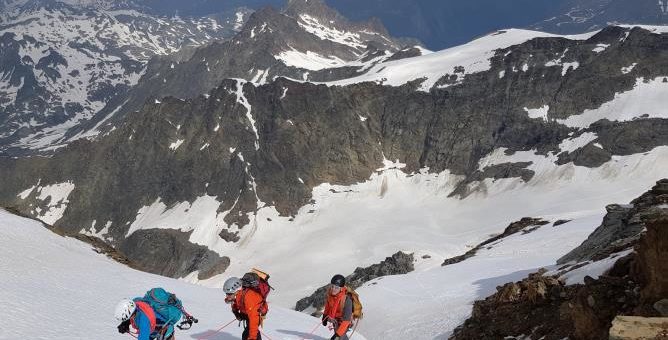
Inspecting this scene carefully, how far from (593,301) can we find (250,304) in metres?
7.57

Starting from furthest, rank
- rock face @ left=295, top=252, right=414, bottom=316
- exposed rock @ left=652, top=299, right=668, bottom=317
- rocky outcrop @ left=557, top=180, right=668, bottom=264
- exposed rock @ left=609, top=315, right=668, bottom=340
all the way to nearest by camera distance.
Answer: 1. rock face @ left=295, top=252, right=414, bottom=316
2. rocky outcrop @ left=557, top=180, right=668, bottom=264
3. exposed rock @ left=652, top=299, right=668, bottom=317
4. exposed rock @ left=609, top=315, right=668, bottom=340

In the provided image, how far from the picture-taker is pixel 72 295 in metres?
21.6

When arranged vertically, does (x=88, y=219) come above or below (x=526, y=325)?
above

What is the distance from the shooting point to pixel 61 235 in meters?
37.5

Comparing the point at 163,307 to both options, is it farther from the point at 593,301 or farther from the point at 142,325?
the point at 593,301

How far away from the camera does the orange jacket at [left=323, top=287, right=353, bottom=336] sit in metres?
15.1

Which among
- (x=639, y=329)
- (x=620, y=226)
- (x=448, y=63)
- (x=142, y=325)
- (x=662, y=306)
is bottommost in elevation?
(x=639, y=329)

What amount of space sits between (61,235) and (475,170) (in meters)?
128

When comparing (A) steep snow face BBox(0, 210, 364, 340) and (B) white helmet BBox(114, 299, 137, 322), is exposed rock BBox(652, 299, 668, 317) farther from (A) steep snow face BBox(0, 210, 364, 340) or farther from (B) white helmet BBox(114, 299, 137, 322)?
(A) steep snow face BBox(0, 210, 364, 340)

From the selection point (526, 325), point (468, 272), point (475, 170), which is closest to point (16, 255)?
point (526, 325)

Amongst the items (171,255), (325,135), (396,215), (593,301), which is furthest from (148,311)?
(325,135)

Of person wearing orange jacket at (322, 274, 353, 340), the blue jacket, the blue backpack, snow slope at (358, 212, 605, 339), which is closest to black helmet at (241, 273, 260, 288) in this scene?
the blue backpack

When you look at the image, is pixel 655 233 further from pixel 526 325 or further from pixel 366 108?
pixel 366 108

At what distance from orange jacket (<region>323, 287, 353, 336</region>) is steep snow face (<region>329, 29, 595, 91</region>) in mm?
161251
